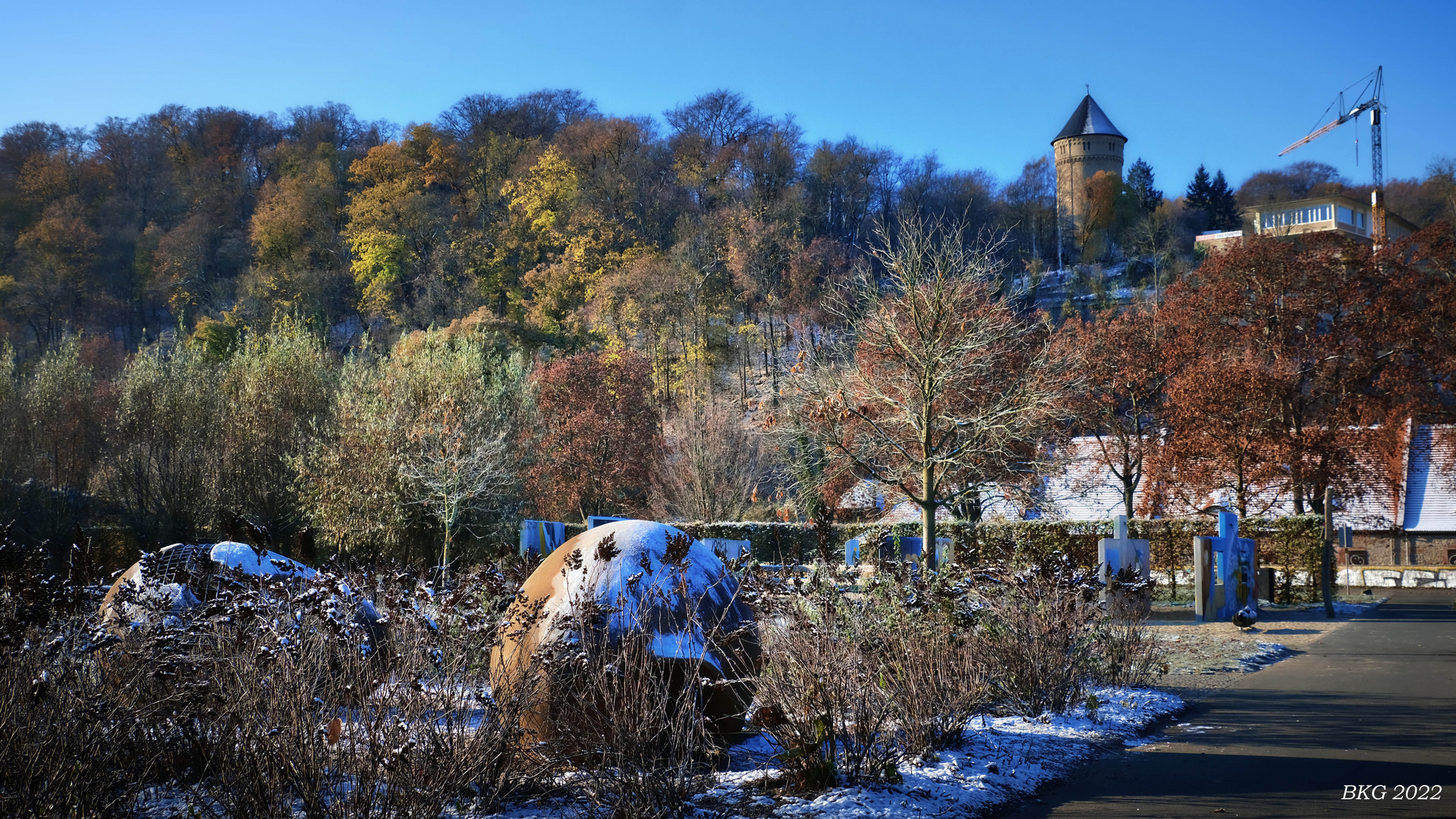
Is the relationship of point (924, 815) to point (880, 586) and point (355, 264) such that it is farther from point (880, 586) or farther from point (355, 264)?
point (355, 264)

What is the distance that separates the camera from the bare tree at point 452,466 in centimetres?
2391

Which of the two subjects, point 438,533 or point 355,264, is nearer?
point 438,533

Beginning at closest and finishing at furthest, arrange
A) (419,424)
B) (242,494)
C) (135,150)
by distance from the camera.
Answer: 1. (419,424)
2. (242,494)
3. (135,150)

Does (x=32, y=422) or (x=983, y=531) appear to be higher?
(x=32, y=422)

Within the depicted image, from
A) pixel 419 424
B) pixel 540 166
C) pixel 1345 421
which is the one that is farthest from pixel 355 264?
pixel 1345 421

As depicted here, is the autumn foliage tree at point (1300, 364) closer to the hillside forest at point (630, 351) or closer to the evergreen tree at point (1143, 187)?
the hillside forest at point (630, 351)

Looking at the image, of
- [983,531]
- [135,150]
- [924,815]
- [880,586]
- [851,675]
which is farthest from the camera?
[135,150]

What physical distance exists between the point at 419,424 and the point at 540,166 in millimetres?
37566

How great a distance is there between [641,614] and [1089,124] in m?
93.9

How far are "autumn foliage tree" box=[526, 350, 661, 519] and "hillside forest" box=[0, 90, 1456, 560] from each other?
0.11 meters

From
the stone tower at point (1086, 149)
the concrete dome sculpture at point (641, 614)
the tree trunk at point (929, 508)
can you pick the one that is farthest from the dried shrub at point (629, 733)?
the stone tower at point (1086, 149)

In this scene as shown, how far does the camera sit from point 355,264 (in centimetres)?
6103

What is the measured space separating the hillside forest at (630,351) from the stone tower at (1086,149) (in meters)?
21.5

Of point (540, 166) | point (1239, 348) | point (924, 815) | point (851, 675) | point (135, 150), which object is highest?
point (135, 150)
